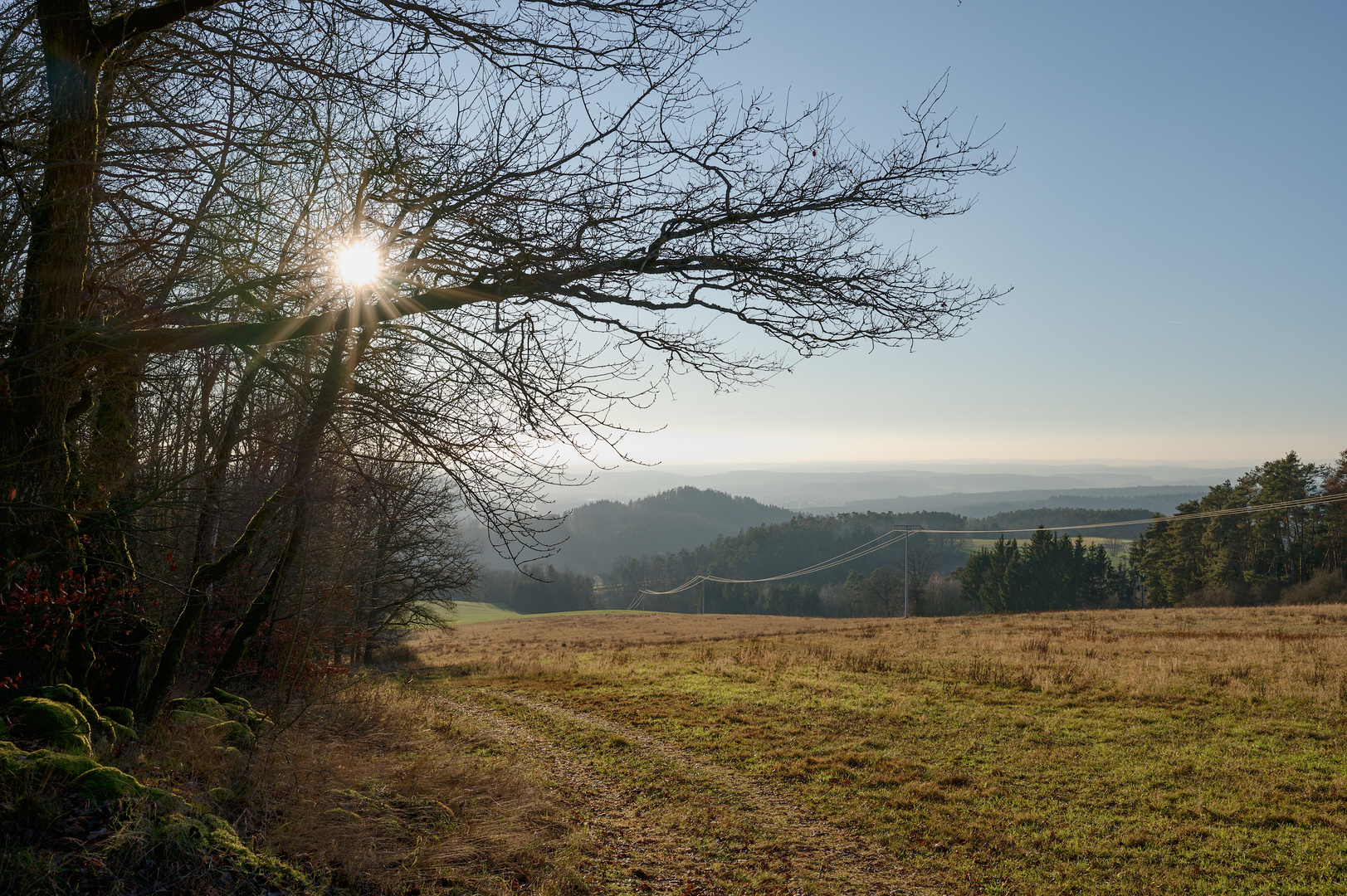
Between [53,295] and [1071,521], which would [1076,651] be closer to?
[53,295]

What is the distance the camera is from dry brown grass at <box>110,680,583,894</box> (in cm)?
464

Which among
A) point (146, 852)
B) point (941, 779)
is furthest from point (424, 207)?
point (941, 779)

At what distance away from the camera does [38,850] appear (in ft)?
11.3

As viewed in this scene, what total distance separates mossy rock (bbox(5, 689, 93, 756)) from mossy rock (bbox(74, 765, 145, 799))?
521 mm

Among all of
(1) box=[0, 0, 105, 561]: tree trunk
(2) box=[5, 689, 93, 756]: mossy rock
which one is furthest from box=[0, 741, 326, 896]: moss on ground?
(1) box=[0, 0, 105, 561]: tree trunk

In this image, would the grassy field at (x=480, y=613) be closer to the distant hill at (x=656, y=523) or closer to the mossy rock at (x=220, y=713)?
the distant hill at (x=656, y=523)

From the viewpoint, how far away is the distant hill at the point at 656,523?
13012cm

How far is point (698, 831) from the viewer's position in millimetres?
6656

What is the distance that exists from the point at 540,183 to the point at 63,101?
2.99m

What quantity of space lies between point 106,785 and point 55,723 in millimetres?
1081

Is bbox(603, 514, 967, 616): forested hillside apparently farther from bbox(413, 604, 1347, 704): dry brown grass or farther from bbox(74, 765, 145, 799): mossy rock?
bbox(74, 765, 145, 799): mossy rock

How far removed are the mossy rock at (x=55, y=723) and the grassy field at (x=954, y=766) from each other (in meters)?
3.66

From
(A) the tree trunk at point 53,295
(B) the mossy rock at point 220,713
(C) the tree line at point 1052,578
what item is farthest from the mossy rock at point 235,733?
(C) the tree line at point 1052,578

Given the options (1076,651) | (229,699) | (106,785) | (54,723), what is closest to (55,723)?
(54,723)
